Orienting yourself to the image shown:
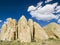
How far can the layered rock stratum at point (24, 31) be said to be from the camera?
166 ft

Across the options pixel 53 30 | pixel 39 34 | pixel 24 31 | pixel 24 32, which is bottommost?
pixel 39 34

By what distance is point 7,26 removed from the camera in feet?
184

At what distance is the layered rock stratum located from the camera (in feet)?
166

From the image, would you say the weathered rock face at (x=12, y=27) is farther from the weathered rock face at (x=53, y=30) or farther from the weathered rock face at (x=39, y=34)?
Answer: the weathered rock face at (x=53, y=30)

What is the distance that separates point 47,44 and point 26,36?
8.15 metres

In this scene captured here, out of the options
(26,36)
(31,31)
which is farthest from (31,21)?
(26,36)

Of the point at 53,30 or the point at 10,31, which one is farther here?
the point at 53,30

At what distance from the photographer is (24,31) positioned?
A: 50250 millimetres

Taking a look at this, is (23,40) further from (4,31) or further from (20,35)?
(4,31)

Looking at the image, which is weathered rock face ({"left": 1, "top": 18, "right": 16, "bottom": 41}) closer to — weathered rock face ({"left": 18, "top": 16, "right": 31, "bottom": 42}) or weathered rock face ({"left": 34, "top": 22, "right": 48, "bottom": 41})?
weathered rock face ({"left": 18, "top": 16, "right": 31, "bottom": 42})

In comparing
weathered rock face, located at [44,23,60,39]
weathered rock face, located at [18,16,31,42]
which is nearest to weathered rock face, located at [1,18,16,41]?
weathered rock face, located at [18,16,31,42]

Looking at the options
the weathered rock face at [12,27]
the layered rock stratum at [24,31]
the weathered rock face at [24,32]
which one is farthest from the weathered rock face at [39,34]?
the weathered rock face at [12,27]

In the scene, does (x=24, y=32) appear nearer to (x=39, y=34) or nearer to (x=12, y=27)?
(x=12, y=27)

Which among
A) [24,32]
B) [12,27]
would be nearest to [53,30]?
[24,32]
